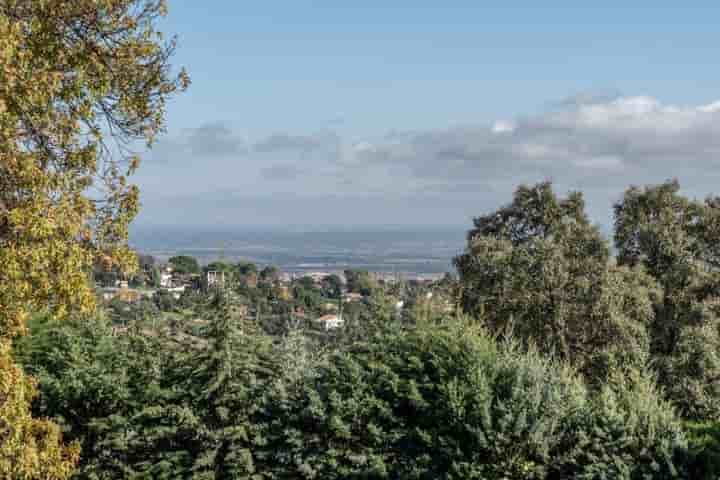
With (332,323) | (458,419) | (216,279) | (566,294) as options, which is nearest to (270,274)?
(566,294)

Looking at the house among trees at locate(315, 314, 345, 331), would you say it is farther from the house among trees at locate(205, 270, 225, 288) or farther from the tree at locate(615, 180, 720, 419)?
the tree at locate(615, 180, 720, 419)

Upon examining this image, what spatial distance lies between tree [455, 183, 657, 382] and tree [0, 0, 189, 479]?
31.6 feet

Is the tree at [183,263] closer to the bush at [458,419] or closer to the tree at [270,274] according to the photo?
the tree at [270,274]

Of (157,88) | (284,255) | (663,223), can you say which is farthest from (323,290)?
(157,88)

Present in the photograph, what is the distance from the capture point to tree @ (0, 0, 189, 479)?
5996mm

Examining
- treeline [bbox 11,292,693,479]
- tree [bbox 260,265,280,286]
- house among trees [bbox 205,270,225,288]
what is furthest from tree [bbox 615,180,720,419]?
tree [bbox 260,265,280,286]

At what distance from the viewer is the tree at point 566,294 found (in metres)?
15.5

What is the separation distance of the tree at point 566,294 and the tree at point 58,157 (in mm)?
9632

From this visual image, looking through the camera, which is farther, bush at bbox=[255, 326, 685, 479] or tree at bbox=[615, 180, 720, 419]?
tree at bbox=[615, 180, 720, 419]

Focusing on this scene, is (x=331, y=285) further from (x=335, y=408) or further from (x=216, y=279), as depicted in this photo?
(x=335, y=408)

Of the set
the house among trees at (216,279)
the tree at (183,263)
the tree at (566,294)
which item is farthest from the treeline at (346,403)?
the tree at (183,263)

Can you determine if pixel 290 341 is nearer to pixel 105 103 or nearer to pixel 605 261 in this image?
pixel 105 103

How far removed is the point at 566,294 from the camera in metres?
15.9

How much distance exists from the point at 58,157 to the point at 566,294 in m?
11.8
